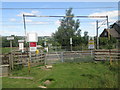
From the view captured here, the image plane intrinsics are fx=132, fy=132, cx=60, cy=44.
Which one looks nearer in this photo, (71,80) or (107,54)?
(71,80)

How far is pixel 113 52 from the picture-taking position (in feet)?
42.3

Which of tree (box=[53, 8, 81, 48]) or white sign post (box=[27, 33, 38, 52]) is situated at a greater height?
tree (box=[53, 8, 81, 48])

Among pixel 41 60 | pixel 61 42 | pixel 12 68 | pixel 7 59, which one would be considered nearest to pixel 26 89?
pixel 12 68

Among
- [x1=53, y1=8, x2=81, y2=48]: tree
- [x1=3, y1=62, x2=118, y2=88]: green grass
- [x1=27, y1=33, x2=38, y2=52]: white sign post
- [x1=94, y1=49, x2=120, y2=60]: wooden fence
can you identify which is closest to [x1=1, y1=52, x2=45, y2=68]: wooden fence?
[x1=27, y1=33, x2=38, y2=52]: white sign post

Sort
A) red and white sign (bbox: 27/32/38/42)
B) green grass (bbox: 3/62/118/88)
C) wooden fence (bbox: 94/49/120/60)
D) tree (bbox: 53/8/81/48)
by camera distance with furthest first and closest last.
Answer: tree (bbox: 53/8/81/48) → wooden fence (bbox: 94/49/120/60) → red and white sign (bbox: 27/32/38/42) → green grass (bbox: 3/62/118/88)

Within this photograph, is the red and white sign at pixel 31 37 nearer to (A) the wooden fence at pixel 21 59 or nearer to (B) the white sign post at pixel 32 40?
(B) the white sign post at pixel 32 40

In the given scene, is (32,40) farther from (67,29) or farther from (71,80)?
(67,29)

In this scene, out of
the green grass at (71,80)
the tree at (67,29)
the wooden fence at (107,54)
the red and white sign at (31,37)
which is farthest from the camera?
the tree at (67,29)

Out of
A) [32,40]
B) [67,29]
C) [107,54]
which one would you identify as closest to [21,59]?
[32,40]

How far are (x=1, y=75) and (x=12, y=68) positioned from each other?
47.3 inches

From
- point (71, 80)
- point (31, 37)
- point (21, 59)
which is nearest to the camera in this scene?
point (71, 80)

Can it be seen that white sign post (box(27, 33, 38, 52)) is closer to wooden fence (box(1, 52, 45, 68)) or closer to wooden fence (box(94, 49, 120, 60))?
wooden fence (box(1, 52, 45, 68))

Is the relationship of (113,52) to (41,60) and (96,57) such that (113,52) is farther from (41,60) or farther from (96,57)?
(41,60)

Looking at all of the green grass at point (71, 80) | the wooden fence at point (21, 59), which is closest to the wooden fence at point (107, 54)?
the green grass at point (71, 80)
